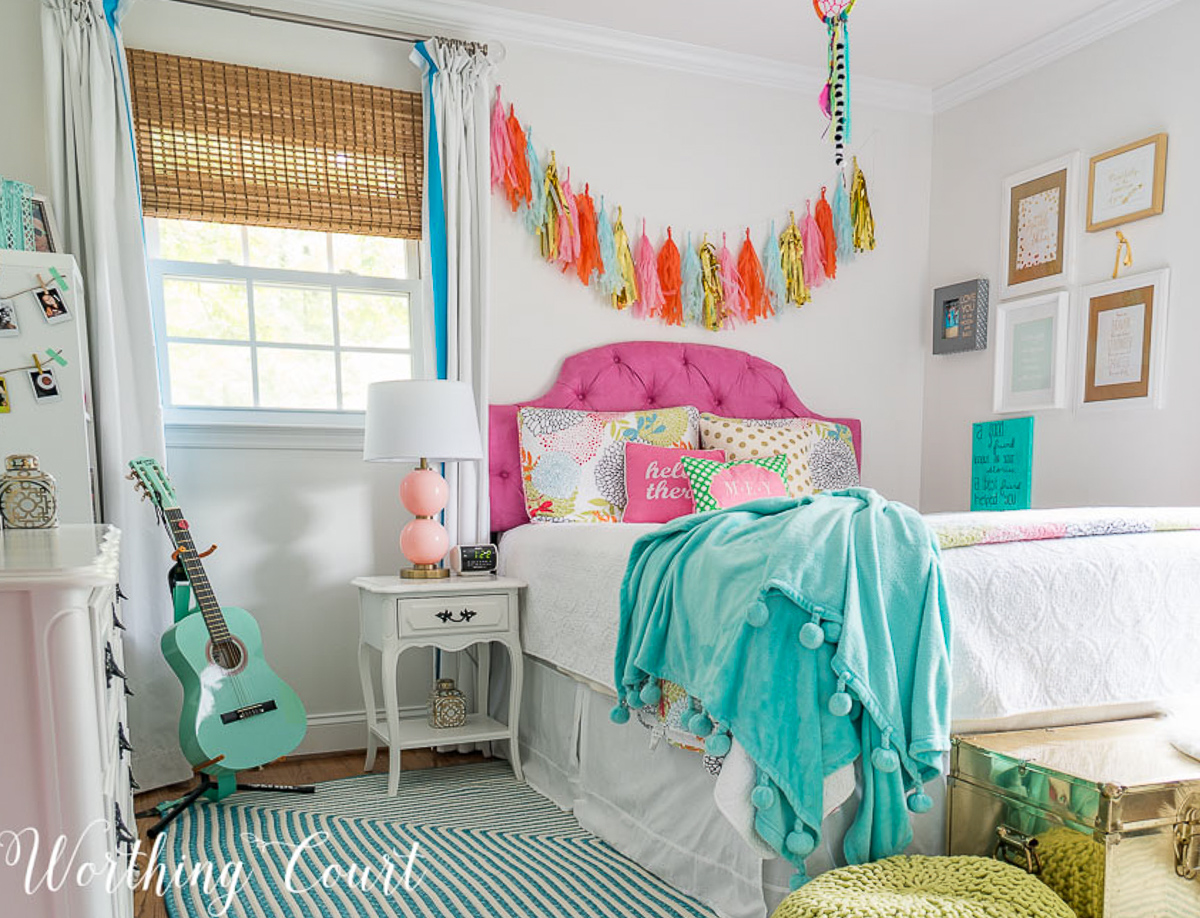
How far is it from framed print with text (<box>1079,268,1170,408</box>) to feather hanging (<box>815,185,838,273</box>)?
35.5 inches

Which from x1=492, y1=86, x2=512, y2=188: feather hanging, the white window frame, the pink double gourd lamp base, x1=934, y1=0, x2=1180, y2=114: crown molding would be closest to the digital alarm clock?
the pink double gourd lamp base

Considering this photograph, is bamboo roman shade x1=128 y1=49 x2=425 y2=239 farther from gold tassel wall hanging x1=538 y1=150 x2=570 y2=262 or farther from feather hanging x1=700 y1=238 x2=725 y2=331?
feather hanging x1=700 y1=238 x2=725 y2=331

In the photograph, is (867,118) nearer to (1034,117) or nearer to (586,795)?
(1034,117)

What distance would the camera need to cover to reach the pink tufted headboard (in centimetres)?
304

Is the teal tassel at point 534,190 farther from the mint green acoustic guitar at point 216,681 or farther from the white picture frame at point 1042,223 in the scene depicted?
the white picture frame at point 1042,223

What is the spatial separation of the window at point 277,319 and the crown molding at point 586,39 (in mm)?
704

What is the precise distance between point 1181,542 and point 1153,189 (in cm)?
153

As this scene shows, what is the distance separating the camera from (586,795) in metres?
2.31

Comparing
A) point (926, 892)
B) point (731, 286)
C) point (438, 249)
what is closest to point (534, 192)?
point (438, 249)

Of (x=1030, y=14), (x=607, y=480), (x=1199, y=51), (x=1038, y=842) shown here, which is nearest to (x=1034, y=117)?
(x=1030, y=14)

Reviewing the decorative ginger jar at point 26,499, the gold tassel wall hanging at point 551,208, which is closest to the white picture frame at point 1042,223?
the gold tassel wall hanging at point 551,208

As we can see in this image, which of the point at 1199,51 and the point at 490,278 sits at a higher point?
the point at 1199,51

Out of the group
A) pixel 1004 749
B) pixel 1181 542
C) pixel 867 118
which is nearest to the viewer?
pixel 1004 749

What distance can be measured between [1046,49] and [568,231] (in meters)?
1.82
